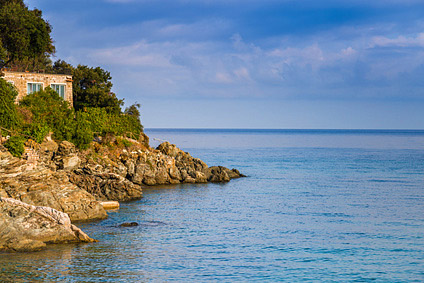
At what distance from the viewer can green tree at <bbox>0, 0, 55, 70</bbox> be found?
217 feet

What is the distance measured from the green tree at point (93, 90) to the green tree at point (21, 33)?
6816mm

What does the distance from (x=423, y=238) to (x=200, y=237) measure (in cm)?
1591

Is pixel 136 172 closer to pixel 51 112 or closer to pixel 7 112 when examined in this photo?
pixel 51 112

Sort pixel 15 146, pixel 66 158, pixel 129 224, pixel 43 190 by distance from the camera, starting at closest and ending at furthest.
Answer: pixel 129 224 → pixel 43 190 → pixel 15 146 → pixel 66 158

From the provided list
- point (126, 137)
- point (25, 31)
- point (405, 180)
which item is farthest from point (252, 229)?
point (25, 31)

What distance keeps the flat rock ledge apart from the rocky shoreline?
0.19 ft

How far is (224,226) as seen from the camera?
37.8 meters

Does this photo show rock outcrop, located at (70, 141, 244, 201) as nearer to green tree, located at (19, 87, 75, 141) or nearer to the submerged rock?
green tree, located at (19, 87, 75, 141)

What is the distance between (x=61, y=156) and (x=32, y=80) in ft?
57.0

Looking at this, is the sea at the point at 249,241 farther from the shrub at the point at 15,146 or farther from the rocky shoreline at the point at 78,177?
the shrub at the point at 15,146

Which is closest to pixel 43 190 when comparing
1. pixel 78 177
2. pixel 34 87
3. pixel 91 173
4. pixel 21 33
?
pixel 78 177

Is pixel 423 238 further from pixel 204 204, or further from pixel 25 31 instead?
pixel 25 31

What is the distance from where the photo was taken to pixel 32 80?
62.0 meters

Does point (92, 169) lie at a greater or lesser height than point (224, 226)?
greater
